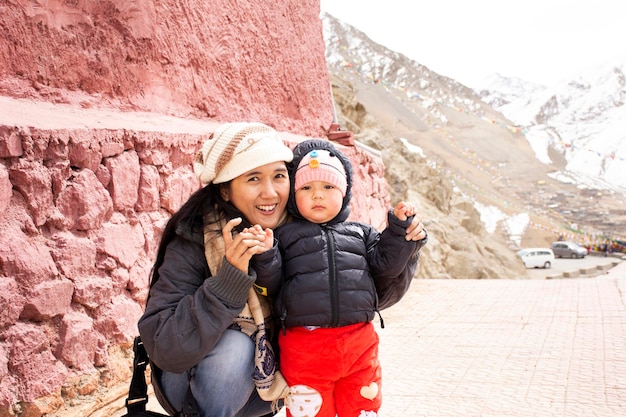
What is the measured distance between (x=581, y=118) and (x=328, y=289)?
93952 mm

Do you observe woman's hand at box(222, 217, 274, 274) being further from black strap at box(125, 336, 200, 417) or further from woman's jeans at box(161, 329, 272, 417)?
black strap at box(125, 336, 200, 417)

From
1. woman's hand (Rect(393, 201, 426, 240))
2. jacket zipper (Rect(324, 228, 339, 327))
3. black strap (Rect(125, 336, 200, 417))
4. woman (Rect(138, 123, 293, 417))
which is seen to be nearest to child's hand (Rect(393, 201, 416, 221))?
woman's hand (Rect(393, 201, 426, 240))

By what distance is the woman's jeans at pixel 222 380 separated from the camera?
1.85m

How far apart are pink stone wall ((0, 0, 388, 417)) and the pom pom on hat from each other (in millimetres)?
1085

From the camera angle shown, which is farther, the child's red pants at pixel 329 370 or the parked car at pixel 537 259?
the parked car at pixel 537 259

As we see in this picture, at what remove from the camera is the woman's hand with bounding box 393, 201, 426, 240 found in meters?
1.98

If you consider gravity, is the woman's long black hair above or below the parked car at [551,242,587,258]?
above

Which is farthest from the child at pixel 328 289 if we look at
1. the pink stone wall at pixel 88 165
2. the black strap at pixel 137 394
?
the pink stone wall at pixel 88 165

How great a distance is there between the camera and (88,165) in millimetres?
2625

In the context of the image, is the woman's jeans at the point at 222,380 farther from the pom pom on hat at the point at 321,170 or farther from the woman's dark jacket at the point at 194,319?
the pom pom on hat at the point at 321,170

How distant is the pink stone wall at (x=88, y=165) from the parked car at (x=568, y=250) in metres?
25.7

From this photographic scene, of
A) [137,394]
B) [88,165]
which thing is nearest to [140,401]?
[137,394]

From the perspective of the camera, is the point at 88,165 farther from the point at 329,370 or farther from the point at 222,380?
the point at 329,370

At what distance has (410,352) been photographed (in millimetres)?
4555
